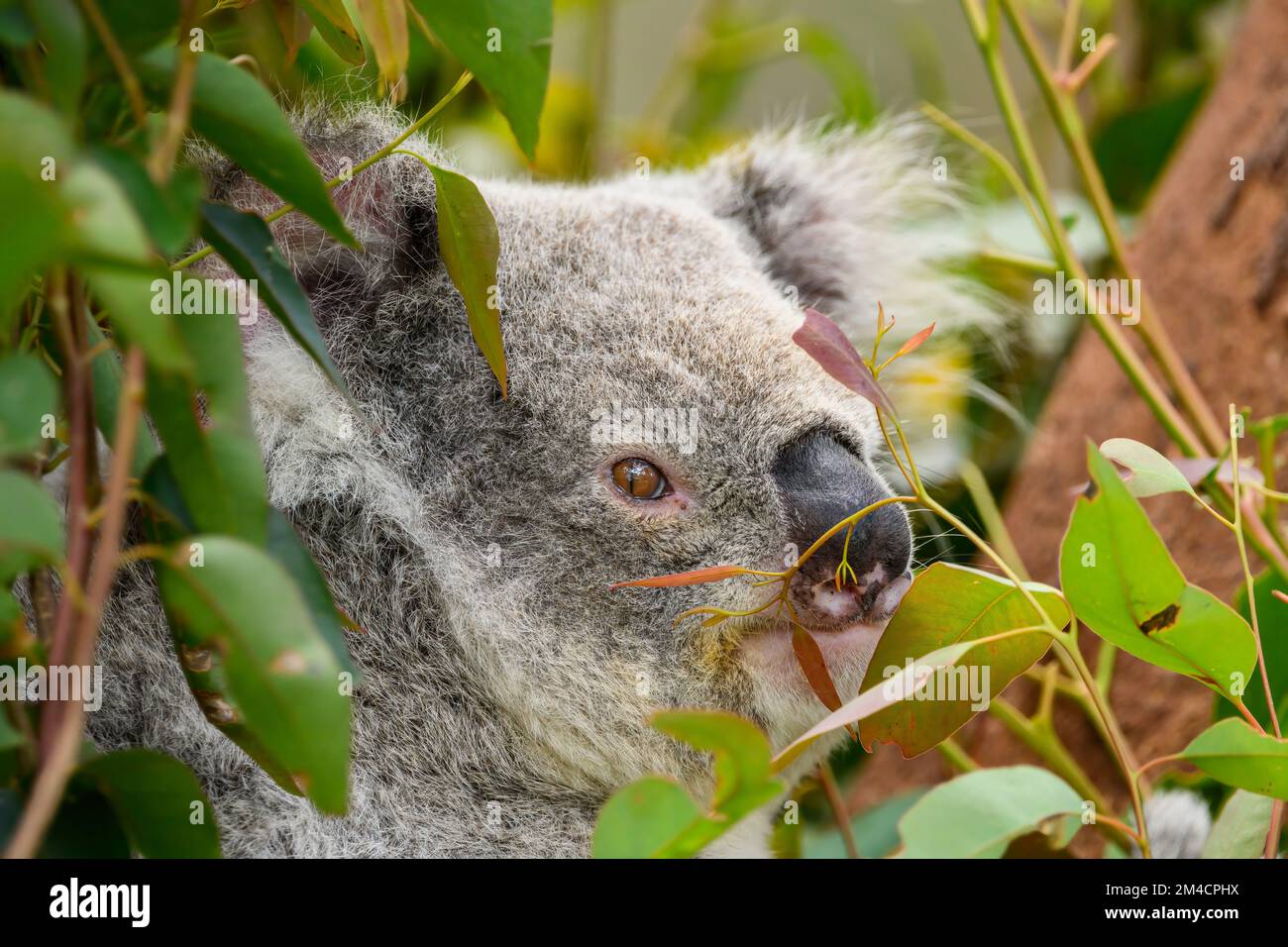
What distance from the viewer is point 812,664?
46.1 inches

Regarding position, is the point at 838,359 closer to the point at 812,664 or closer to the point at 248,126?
the point at 812,664

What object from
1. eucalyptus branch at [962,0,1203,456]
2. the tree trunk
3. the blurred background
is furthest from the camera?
the blurred background

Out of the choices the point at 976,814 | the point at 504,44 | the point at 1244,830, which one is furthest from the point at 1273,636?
the point at 504,44

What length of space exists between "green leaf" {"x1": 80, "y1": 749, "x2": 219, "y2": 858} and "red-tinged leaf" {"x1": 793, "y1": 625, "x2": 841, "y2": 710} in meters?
0.56

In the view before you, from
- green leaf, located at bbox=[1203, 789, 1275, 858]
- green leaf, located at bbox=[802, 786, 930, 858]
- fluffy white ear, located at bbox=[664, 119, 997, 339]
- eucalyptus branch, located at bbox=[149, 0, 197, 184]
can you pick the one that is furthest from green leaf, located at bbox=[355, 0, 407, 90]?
green leaf, located at bbox=[802, 786, 930, 858]

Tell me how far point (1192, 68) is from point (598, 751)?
3.06 meters

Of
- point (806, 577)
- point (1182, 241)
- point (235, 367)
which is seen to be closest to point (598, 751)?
point (806, 577)

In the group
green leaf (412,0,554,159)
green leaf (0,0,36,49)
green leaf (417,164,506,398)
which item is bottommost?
green leaf (0,0,36,49)

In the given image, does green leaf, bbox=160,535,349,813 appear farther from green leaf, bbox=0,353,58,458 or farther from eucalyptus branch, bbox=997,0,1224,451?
eucalyptus branch, bbox=997,0,1224,451

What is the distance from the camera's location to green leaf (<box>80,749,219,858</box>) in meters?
0.84

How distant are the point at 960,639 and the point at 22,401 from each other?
763mm

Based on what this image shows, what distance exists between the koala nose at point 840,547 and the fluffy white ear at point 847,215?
2.18 ft

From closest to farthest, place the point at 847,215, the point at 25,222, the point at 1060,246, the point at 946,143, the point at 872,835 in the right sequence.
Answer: the point at 25,222, the point at 1060,246, the point at 872,835, the point at 847,215, the point at 946,143

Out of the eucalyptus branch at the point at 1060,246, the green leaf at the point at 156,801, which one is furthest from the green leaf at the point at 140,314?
the eucalyptus branch at the point at 1060,246
